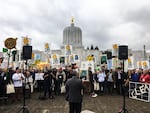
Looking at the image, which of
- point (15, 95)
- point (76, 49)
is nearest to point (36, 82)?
point (15, 95)

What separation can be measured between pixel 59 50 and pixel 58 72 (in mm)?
54368

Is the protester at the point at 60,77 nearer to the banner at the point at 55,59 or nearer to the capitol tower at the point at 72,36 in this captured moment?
the banner at the point at 55,59

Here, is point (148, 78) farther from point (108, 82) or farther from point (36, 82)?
point (36, 82)

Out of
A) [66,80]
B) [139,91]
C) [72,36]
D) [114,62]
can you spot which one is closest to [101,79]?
[66,80]

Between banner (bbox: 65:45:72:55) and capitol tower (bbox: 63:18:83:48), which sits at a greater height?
capitol tower (bbox: 63:18:83:48)

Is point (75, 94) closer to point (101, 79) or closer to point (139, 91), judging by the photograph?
point (139, 91)

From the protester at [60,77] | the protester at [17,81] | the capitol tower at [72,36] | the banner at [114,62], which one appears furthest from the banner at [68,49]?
the capitol tower at [72,36]

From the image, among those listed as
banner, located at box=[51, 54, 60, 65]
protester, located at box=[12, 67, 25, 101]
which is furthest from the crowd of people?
banner, located at box=[51, 54, 60, 65]

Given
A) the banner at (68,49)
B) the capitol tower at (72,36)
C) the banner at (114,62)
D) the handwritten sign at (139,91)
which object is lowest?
the handwritten sign at (139,91)

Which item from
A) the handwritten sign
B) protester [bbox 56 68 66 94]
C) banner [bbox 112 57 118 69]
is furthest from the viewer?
banner [bbox 112 57 118 69]

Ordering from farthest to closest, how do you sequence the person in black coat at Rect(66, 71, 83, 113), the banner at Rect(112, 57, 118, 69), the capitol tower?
1. the capitol tower
2. the banner at Rect(112, 57, 118, 69)
3. the person in black coat at Rect(66, 71, 83, 113)

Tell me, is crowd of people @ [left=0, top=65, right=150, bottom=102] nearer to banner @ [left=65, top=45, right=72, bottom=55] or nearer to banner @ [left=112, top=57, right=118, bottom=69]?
banner @ [left=112, top=57, right=118, bottom=69]

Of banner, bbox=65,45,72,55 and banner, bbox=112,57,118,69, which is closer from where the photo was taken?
banner, bbox=112,57,118,69

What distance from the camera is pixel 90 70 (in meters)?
14.9
